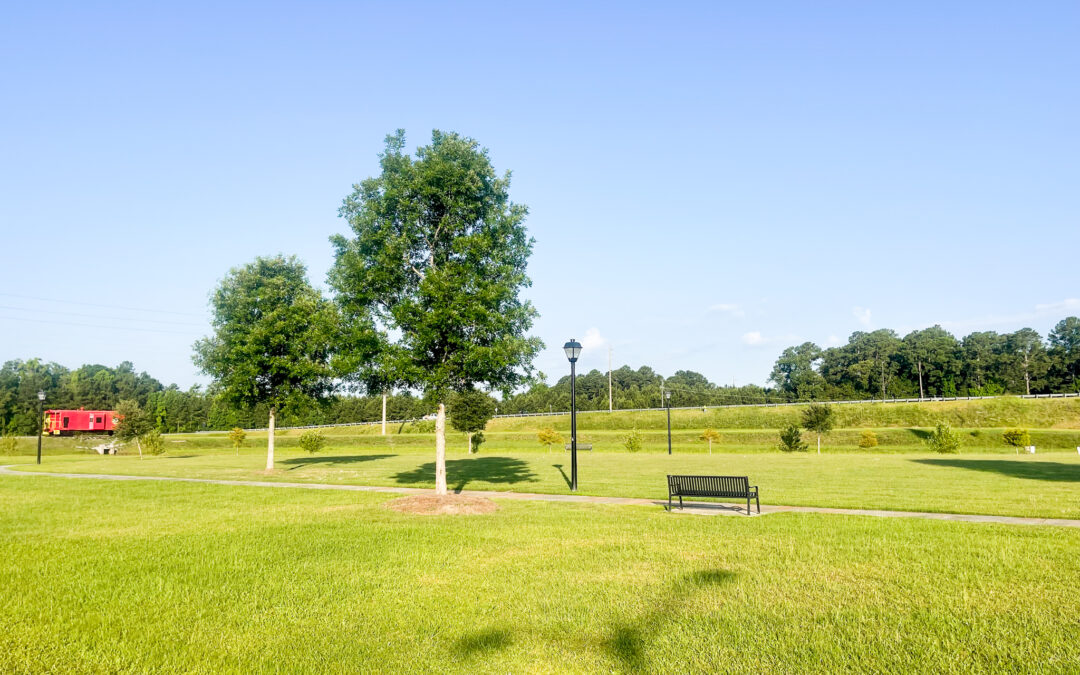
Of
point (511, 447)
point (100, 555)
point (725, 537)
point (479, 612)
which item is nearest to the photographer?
point (479, 612)

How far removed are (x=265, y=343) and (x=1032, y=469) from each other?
34690 mm

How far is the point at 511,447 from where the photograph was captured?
5131 centimetres

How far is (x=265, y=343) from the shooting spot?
26609 mm

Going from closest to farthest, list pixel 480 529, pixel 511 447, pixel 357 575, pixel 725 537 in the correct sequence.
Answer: pixel 357 575
pixel 725 537
pixel 480 529
pixel 511 447

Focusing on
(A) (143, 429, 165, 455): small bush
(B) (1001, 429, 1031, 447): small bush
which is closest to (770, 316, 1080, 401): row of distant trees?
(B) (1001, 429, 1031, 447): small bush

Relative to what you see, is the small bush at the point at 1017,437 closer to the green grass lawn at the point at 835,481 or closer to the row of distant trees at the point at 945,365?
the green grass lawn at the point at 835,481

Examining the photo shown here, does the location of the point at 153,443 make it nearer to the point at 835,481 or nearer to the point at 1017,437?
the point at 835,481

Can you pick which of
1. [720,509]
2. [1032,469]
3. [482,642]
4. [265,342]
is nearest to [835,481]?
[720,509]

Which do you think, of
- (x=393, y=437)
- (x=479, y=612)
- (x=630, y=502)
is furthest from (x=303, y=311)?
(x=393, y=437)

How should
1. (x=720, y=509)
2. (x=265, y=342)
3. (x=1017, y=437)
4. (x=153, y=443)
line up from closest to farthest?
(x=720, y=509)
(x=265, y=342)
(x=1017, y=437)
(x=153, y=443)

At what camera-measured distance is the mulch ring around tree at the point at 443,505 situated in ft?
44.5

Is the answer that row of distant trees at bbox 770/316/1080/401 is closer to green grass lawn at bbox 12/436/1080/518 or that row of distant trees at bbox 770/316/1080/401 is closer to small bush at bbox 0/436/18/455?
green grass lawn at bbox 12/436/1080/518

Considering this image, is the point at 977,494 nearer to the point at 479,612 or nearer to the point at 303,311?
the point at 479,612

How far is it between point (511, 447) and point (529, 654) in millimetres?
46881
